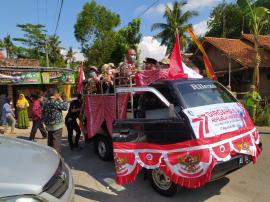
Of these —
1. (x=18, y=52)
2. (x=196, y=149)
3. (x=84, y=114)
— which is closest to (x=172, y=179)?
(x=196, y=149)

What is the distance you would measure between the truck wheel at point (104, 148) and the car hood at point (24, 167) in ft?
12.0

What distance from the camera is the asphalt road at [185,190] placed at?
17.4 feet

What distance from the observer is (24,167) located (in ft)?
10.5

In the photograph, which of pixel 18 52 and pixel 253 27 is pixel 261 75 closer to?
pixel 253 27

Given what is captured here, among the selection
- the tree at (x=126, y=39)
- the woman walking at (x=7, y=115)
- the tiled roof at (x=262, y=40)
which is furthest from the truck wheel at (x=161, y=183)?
the tree at (x=126, y=39)

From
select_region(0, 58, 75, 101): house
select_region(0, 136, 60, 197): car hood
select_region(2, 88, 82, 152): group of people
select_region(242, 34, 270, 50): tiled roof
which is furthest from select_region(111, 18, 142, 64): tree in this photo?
select_region(0, 136, 60, 197): car hood

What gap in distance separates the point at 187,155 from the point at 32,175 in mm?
2512

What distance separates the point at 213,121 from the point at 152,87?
1.30m

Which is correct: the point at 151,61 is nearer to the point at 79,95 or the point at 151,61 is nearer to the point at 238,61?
the point at 79,95

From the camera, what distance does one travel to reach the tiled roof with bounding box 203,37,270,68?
24428 mm

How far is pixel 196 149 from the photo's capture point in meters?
4.81

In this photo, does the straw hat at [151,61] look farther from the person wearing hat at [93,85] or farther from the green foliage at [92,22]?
the green foliage at [92,22]

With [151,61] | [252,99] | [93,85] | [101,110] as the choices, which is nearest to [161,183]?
[101,110]

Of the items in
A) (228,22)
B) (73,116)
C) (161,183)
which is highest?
(228,22)
